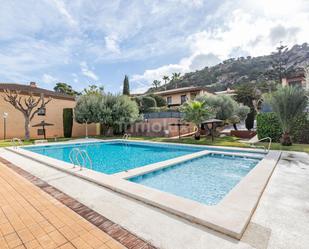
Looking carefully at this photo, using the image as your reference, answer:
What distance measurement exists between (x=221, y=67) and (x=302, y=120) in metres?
66.2

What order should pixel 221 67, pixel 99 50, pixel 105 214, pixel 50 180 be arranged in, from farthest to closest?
pixel 221 67, pixel 99 50, pixel 50 180, pixel 105 214

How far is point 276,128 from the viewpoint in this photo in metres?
15.1

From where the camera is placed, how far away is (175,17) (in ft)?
38.0

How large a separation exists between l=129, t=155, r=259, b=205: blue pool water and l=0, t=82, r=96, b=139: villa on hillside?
18616 mm

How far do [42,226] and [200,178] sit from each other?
18.1 ft

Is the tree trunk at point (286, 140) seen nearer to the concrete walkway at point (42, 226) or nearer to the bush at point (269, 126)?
the bush at point (269, 126)

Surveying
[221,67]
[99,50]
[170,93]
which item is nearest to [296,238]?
[99,50]

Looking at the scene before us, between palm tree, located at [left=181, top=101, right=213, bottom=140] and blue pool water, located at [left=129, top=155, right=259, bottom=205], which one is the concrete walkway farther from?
palm tree, located at [left=181, top=101, right=213, bottom=140]

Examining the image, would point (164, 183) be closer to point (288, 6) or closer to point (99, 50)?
point (288, 6)

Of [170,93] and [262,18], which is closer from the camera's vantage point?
[262,18]

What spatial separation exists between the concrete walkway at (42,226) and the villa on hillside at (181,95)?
91.5 feet

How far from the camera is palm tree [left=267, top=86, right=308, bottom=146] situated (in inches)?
492

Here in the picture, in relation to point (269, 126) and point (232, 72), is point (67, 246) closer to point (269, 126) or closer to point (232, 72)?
point (269, 126)

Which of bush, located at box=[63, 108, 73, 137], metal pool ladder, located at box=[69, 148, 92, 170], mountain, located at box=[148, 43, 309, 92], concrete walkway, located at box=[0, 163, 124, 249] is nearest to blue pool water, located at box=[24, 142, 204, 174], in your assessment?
metal pool ladder, located at box=[69, 148, 92, 170]
